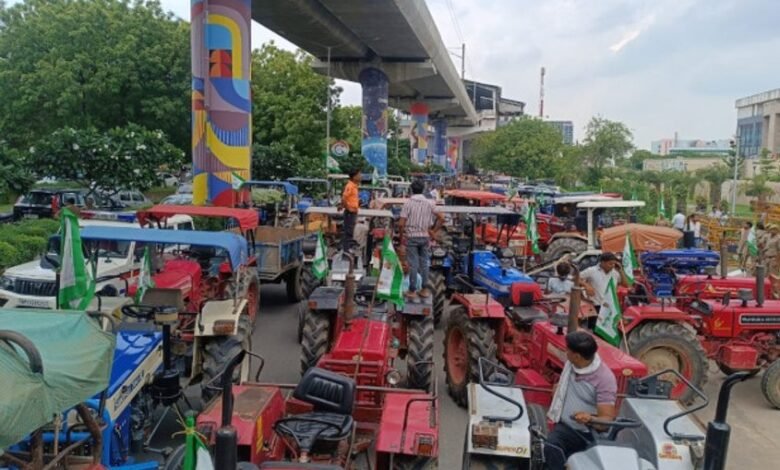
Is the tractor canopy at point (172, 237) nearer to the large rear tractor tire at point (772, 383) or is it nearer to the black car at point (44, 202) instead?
the large rear tractor tire at point (772, 383)

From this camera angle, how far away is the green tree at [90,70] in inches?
1192

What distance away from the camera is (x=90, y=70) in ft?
→ 100

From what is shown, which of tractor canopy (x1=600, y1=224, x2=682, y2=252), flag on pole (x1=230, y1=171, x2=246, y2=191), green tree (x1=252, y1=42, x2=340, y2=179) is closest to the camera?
tractor canopy (x1=600, y1=224, x2=682, y2=252)

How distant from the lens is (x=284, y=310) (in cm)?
1373

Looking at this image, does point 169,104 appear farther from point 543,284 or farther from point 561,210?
point 543,284

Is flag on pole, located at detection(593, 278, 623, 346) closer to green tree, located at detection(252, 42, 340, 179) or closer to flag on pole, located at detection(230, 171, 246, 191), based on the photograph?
flag on pole, located at detection(230, 171, 246, 191)

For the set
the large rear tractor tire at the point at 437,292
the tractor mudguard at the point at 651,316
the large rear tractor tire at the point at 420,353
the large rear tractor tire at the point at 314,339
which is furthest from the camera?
the large rear tractor tire at the point at 437,292

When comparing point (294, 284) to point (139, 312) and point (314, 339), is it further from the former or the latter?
point (139, 312)

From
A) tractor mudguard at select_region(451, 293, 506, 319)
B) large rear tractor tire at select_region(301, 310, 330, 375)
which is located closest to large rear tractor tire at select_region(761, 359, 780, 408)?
tractor mudguard at select_region(451, 293, 506, 319)

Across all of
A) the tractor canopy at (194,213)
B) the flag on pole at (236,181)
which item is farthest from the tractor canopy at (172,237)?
Answer: the flag on pole at (236,181)

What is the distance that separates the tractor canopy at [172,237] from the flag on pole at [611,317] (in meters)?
4.01

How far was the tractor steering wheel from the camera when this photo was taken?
780 cm

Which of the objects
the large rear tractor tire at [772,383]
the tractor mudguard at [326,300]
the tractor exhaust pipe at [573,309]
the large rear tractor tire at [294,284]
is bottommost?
the large rear tractor tire at [772,383]

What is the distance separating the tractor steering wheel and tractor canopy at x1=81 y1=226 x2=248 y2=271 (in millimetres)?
730
